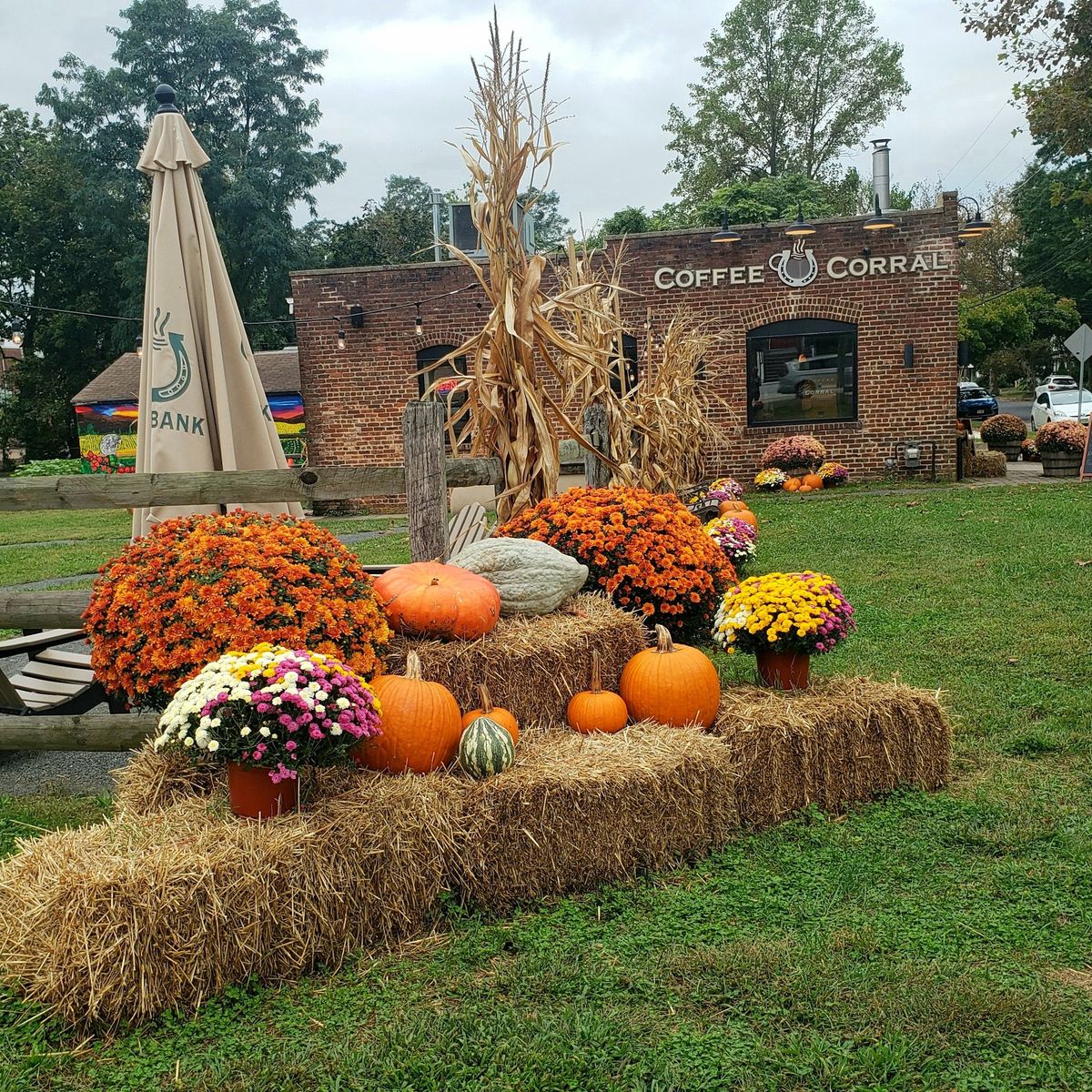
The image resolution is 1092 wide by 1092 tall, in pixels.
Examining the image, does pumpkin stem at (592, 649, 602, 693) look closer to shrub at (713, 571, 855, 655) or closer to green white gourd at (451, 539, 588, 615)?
green white gourd at (451, 539, 588, 615)

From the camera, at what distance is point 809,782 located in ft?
12.6

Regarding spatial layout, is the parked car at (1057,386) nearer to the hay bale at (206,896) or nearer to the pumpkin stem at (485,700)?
the pumpkin stem at (485,700)

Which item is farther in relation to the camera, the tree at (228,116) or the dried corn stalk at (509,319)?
the tree at (228,116)

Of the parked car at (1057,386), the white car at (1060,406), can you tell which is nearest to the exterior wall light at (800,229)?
the white car at (1060,406)

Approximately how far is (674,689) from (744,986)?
55.3 inches

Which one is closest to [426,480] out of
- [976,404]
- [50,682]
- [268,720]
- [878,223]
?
[268,720]

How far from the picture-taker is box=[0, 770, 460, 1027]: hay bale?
8.22 feet

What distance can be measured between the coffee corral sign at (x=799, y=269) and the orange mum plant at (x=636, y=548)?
11.5 m

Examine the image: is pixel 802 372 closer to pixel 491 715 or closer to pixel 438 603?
pixel 438 603

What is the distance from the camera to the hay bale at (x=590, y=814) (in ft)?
10.3

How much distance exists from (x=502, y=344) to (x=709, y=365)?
37.7ft

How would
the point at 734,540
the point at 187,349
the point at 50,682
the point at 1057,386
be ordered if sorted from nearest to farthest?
the point at 187,349 < the point at 50,682 < the point at 734,540 < the point at 1057,386

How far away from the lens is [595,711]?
389cm

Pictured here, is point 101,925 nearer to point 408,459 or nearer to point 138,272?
point 408,459
